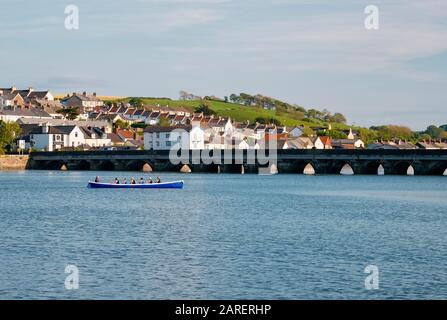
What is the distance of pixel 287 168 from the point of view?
539 feet

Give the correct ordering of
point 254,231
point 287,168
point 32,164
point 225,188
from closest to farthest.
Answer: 1. point 254,231
2. point 225,188
3. point 287,168
4. point 32,164

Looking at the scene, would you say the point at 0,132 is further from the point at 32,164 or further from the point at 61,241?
the point at 61,241

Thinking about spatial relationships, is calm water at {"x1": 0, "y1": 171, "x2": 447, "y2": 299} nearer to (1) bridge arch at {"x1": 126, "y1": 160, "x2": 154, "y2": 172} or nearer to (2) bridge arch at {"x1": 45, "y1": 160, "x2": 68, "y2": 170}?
(1) bridge arch at {"x1": 126, "y1": 160, "x2": 154, "y2": 172}

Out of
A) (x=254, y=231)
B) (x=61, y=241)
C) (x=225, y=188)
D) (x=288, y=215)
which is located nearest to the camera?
(x=61, y=241)

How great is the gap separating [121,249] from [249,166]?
12388 cm

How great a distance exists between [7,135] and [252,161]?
50.7 m

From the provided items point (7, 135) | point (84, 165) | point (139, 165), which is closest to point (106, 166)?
point (84, 165)

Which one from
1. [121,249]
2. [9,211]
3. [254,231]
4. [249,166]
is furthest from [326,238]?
[249,166]

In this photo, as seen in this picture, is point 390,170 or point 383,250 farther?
point 390,170

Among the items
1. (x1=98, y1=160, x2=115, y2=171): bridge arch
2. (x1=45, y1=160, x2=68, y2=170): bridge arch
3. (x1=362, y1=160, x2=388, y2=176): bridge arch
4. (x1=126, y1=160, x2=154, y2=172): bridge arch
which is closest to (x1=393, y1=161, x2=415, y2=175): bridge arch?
(x1=362, y1=160, x2=388, y2=176): bridge arch

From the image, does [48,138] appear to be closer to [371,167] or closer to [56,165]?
[56,165]

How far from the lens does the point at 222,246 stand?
52562 mm

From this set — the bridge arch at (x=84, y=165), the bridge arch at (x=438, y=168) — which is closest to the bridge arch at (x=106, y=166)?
the bridge arch at (x=84, y=165)

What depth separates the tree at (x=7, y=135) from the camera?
606 feet
